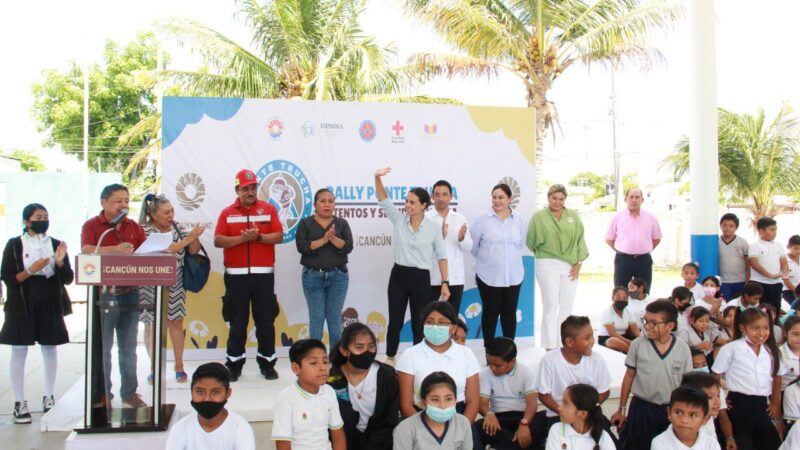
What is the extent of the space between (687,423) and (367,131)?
12.3 feet

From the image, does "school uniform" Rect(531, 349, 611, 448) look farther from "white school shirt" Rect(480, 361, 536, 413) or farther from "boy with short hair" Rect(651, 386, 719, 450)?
"boy with short hair" Rect(651, 386, 719, 450)

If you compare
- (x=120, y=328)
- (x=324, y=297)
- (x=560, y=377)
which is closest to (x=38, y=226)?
(x=120, y=328)

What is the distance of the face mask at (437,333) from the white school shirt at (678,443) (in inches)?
48.0

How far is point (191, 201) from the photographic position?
5844 millimetres

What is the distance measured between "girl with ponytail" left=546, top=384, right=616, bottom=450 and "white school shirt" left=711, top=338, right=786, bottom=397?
52.1 inches

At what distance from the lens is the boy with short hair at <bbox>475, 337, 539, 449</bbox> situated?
157 inches

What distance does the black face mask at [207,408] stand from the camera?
3205mm

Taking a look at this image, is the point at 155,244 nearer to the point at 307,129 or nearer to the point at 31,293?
the point at 31,293

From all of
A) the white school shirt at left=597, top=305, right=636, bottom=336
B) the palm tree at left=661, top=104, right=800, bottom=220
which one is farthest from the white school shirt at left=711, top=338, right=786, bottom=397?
the palm tree at left=661, top=104, right=800, bottom=220

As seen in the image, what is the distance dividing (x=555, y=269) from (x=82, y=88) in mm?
22859

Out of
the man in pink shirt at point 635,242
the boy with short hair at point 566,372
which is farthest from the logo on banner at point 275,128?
the man in pink shirt at point 635,242

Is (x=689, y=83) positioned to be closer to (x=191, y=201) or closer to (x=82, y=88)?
(x=191, y=201)

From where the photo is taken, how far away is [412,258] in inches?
211

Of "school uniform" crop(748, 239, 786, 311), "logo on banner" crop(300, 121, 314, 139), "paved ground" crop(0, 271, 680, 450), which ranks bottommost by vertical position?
"paved ground" crop(0, 271, 680, 450)
